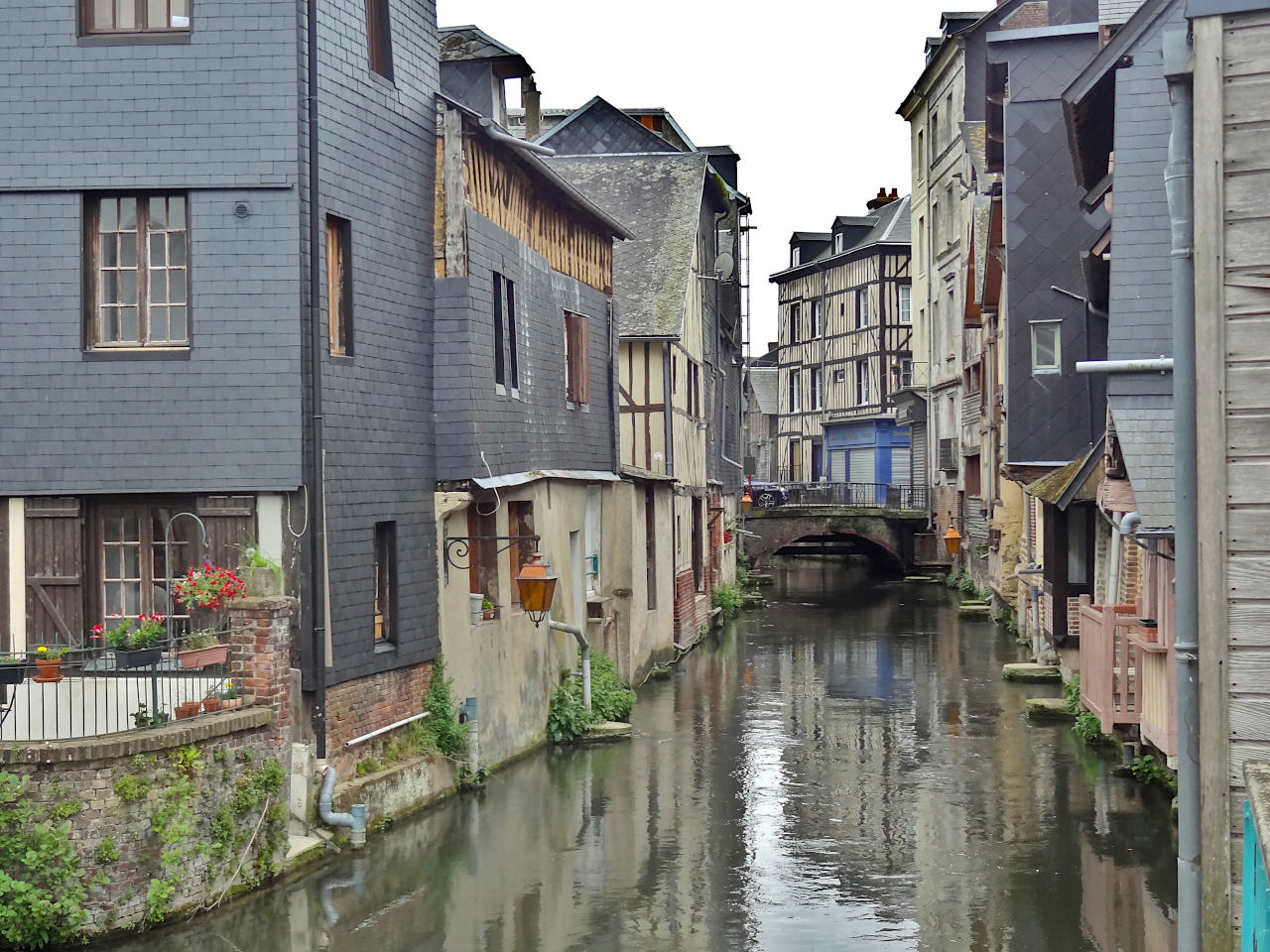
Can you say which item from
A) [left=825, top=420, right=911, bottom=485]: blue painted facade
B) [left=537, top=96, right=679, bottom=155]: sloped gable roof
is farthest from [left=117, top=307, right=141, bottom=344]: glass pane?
[left=825, top=420, right=911, bottom=485]: blue painted facade

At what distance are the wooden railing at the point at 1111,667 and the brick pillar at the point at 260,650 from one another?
7.39 m

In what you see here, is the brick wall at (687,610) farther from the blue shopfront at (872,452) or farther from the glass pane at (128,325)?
the blue shopfront at (872,452)

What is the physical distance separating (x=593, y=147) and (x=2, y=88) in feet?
63.6

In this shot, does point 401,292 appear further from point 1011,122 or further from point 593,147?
point 593,147

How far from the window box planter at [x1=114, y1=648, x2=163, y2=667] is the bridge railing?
121 ft

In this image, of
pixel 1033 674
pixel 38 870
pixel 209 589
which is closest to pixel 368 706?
pixel 209 589

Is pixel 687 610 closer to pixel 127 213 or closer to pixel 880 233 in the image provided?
pixel 127 213

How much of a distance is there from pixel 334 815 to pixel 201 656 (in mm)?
1983

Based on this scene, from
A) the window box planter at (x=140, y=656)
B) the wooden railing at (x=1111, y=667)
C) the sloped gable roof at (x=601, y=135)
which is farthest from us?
the sloped gable roof at (x=601, y=135)

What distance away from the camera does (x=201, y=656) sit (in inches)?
469

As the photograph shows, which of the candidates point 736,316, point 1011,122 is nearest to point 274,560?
point 1011,122

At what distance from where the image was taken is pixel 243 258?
13.0 m

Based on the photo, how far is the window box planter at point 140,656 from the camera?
36.8 feet

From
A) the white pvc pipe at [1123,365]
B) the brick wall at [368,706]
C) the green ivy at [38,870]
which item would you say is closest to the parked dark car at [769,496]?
the brick wall at [368,706]
